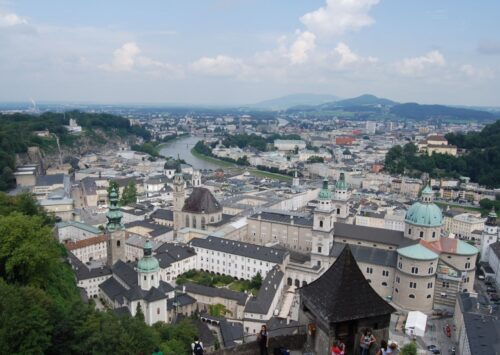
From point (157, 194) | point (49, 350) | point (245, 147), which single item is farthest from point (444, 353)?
point (245, 147)

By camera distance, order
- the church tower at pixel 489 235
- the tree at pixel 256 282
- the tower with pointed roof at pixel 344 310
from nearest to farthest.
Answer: the tower with pointed roof at pixel 344 310 < the tree at pixel 256 282 < the church tower at pixel 489 235

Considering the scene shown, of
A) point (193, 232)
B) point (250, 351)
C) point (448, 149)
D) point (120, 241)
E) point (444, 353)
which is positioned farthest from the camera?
point (448, 149)

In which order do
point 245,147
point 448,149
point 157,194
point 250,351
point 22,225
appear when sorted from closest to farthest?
point 250,351 < point 22,225 < point 157,194 < point 448,149 < point 245,147

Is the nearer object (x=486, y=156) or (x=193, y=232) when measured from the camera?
(x=193, y=232)

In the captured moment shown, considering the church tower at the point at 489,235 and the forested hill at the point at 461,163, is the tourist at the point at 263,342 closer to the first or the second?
the church tower at the point at 489,235

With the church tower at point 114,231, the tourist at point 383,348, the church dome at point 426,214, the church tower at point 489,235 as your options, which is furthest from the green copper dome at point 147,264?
the church tower at point 489,235

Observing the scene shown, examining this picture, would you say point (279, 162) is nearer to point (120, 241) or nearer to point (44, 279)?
point (120, 241)
